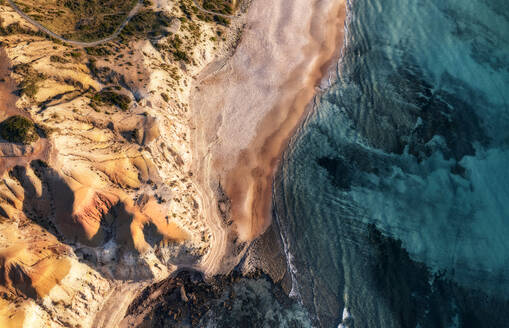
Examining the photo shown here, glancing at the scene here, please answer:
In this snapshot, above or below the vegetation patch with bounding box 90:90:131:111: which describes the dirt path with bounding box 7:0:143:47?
above

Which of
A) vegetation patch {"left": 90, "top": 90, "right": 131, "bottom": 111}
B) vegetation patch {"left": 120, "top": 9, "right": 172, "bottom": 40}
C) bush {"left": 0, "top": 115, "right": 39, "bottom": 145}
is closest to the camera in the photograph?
bush {"left": 0, "top": 115, "right": 39, "bottom": 145}

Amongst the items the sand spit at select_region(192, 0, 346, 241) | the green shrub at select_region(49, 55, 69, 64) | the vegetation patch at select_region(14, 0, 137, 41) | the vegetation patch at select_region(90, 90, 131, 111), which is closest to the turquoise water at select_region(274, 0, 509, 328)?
the sand spit at select_region(192, 0, 346, 241)

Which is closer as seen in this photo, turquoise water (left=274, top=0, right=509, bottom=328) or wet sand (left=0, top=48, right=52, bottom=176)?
wet sand (left=0, top=48, right=52, bottom=176)

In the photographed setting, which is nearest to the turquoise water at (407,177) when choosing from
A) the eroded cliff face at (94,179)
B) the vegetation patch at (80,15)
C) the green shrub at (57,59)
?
the eroded cliff face at (94,179)

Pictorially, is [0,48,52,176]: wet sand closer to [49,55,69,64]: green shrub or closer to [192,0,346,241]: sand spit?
[49,55,69,64]: green shrub

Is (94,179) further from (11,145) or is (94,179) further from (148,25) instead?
(148,25)

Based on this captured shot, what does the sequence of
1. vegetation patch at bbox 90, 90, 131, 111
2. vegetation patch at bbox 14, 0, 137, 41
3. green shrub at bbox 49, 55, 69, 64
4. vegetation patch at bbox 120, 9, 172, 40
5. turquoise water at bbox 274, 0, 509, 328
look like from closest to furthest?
green shrub at bbox 49, 55, 69, 64 → vegetation patch at bbox 90, 90, 131, 111 → vegetation patch at bbox 14, 0, 137, 41 → turquoise water at bbox 274, 0, 509, 328 → vegetation patch at bbox 120, 9, 172, 40

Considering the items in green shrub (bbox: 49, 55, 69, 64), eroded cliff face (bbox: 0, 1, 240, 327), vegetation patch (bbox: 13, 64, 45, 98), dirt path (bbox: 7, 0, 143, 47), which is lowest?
eroded cliff face (bbox: 0, 1, 240, 327)
